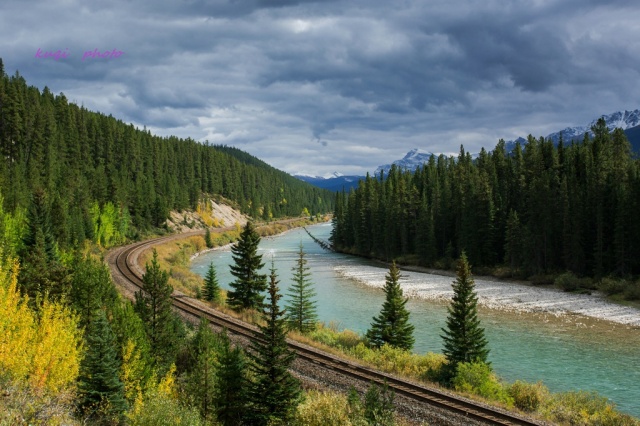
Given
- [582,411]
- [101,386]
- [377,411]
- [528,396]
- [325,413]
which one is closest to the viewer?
[377,411]

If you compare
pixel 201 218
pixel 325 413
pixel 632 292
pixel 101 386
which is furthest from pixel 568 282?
pixel 201 218

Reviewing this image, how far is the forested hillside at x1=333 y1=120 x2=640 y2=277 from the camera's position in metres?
63.4

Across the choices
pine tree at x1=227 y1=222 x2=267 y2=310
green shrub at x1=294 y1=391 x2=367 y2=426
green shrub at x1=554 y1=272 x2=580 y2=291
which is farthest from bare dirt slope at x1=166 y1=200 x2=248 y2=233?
green shrub at x1=294 y1=391 x2=367 y2=426

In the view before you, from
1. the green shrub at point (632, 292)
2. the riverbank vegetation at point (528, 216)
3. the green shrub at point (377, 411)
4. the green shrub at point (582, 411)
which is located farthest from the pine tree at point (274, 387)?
the riverbank vegetation at point (528, 216)

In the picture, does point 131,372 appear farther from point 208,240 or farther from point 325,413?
point 208,240

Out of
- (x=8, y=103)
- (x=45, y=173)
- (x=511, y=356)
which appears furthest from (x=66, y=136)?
(x=511, y=356)

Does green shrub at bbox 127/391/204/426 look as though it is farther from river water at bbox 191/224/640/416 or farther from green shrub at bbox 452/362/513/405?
river water at bbox 191/224/640/416

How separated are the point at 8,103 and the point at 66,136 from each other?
48.9 ft

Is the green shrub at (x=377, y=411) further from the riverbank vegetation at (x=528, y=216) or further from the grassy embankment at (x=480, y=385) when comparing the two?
the riverbank vegetation at (x=528, y=216)

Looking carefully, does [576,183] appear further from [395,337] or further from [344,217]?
[344,217]

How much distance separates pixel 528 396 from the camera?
24172mm

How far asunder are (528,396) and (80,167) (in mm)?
105629

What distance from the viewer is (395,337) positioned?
108 feet

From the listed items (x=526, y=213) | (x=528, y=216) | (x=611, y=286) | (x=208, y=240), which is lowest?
(x=611, y=286)
